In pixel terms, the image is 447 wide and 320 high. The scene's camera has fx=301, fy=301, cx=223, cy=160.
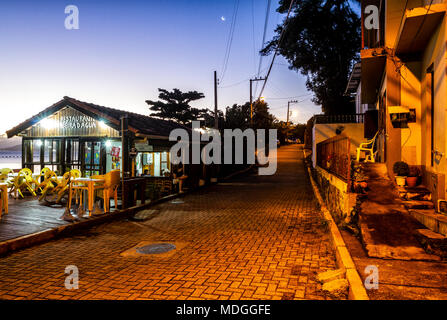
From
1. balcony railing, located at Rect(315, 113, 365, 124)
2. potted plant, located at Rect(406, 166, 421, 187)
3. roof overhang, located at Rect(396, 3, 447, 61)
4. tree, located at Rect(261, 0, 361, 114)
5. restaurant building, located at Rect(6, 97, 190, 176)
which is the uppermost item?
tree, located at Rect(261, 0, 361, 114)

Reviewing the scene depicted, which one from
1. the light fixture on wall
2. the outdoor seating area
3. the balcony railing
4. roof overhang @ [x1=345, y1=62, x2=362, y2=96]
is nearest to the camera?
the outdoor seating area

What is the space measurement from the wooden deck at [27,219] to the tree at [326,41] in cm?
2471

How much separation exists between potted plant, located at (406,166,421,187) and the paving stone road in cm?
249

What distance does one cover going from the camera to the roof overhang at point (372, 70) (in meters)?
9.56

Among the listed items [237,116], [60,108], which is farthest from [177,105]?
[60,108]

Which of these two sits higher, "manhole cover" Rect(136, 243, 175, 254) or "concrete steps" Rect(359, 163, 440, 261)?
"concrete steps" Rect(359, 163, 440, 261)

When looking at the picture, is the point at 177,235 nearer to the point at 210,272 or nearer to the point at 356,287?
the point at 210,272

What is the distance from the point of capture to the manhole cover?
243 inches

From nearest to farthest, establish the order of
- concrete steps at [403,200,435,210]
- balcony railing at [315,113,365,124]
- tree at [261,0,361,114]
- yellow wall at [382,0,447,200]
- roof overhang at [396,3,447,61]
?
1. roof overhang at [396,3,447,61]
2. concrete steps at [403,200,435,210]
3. yellow wall at [382,0,447,200]
4. balcony railing at [315,113,365,124]
5. tree at [261,0,361,114]

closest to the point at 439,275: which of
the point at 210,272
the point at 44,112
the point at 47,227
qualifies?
the point at 210,272

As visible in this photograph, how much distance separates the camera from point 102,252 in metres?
6.17

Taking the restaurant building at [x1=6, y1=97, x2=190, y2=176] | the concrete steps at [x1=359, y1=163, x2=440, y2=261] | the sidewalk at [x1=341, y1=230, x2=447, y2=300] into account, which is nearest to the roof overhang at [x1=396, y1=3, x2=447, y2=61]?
the concrete steps at [x1=359, y1=163, x2=440, y2=261]

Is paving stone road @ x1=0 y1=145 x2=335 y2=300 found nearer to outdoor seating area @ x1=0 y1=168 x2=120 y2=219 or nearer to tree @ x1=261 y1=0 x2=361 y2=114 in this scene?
outdoor seating area @ x1=0 y1=168 x2=120 y2=219

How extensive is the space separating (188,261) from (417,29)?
298 inches
